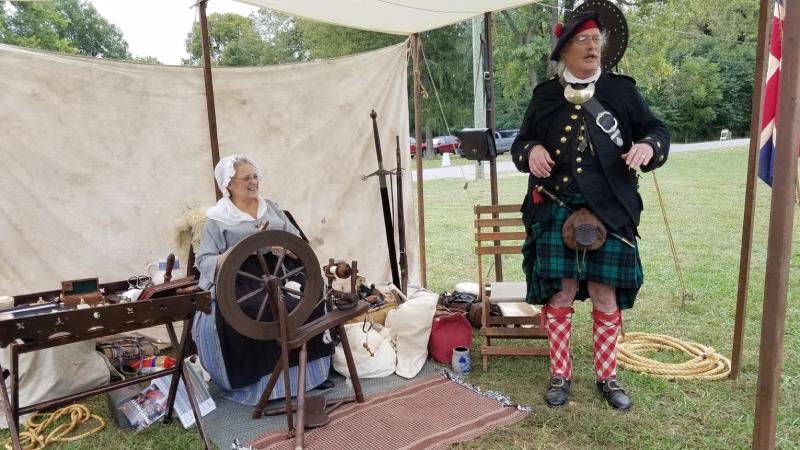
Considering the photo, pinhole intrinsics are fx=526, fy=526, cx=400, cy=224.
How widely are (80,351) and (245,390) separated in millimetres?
934

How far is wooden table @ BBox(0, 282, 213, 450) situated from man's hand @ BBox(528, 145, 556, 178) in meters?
1.62

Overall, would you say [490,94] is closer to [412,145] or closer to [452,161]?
[412,145]

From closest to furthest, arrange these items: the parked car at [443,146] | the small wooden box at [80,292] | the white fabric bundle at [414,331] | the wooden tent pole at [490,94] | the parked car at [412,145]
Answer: the small wooden box at [80,292] → the white fabric bundle at [414,331] → the wooden tent pole at [490,94] → the parked car at [412,145] → the parked car at [443,146]

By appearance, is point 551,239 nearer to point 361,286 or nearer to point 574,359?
point 574,359

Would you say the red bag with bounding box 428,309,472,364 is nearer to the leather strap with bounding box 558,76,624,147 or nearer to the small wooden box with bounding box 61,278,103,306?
the leather strap with bounding box 558,76,624,147

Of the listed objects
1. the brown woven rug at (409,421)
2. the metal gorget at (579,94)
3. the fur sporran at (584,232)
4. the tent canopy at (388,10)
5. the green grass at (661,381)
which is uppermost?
the tent canopy at (388,10)

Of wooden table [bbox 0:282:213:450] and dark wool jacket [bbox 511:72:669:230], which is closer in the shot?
wooden table [bbox 0:282:213:450]

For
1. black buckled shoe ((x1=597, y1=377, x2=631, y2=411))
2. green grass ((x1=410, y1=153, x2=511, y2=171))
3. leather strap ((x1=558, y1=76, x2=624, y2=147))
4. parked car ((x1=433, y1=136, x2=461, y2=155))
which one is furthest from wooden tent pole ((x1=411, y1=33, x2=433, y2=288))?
parked car ((x1=433, y1=136, x2=461, y2=155))

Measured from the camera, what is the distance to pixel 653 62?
600 inches

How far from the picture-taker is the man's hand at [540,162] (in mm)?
2496

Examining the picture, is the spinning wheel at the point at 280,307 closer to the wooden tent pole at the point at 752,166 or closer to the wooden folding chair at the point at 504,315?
the wooden folding chair at the point at 504,315

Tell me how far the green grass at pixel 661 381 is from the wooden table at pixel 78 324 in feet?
1.28

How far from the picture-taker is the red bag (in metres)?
3.33

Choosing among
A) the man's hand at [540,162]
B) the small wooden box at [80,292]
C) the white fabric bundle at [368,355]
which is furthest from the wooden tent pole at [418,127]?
the small wooden box at [80,292]
